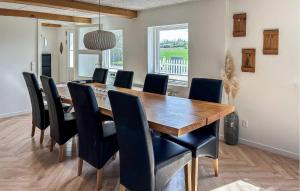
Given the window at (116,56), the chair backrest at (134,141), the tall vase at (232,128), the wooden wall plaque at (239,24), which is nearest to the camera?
the chair backrest at (134,141)

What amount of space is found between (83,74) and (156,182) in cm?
509

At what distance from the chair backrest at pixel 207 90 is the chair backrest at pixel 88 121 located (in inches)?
48.2

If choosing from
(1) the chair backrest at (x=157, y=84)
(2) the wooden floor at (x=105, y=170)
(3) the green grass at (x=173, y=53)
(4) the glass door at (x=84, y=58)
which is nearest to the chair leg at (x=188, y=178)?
(2) the wooden floor at (x=105, y=170)

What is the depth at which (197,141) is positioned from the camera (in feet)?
8.61

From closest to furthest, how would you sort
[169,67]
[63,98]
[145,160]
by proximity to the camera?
[145,160] < [63,98] < [169,67]

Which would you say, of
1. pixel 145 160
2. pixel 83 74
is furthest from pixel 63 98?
pixel 83 74

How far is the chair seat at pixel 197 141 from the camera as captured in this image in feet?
8.34

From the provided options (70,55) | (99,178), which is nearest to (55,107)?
(99,178)

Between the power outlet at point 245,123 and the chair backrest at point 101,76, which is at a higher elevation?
the chair backrest at point 101,76

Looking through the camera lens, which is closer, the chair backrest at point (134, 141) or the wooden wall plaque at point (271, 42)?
the chair backrest at point (134, 141)

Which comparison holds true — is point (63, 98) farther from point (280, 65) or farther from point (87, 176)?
point (280, 65)

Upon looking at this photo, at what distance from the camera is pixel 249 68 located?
148 inches

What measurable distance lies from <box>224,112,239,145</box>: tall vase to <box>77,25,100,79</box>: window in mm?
3542

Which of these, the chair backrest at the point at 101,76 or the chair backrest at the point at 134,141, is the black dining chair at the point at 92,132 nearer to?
the chair backrest at the point at 134,141
